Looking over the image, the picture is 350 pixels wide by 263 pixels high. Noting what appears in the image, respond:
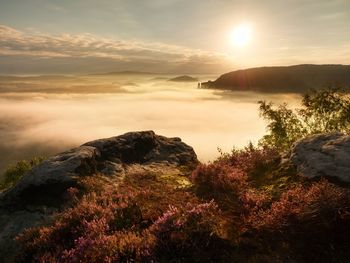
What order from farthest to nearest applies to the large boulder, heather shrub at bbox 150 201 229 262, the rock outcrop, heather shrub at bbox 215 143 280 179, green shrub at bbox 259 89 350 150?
green shrub at bbox 259 89 350 150
heather shrub at bbox 215 143 280 179
the rock outcrop
the large boulder
heather shrub at bbox 150 201 229 262

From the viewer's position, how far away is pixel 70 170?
1257 centimetres

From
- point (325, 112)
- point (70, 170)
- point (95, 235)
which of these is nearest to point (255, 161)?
point (70, 170)

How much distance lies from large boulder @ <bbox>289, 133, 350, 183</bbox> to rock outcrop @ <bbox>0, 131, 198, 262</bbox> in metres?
5.47

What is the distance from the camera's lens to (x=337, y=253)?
673 cm

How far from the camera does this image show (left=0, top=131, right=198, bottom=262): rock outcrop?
11.1 metres

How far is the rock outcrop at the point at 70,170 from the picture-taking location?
36.3ft

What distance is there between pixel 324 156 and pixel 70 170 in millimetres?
8437

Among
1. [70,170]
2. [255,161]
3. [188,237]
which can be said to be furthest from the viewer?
[255,161]

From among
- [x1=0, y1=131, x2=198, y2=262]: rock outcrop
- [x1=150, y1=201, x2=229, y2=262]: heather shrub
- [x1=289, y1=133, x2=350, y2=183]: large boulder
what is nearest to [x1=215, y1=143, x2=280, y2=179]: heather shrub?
[x1=289, y1=133, x2=350, y2=183]: large boulder

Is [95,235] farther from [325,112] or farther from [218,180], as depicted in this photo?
[325,112]

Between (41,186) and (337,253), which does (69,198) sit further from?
(337,253)

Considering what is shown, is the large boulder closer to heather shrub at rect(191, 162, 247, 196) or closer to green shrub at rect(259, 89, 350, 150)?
heather shrub at rect(191, 162, 247, 196)

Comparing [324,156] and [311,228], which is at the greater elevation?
[324,156]

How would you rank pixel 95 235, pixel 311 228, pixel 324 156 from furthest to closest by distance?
pixel 324 156 < pixel 95 235 < pixel 311 228
